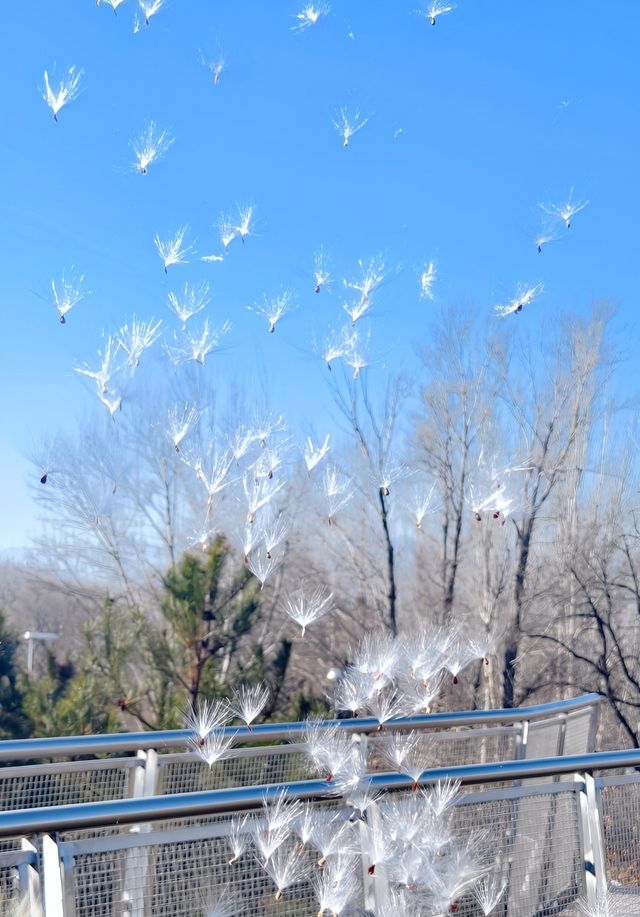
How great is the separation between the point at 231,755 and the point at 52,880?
211cm

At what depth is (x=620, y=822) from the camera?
3717mm

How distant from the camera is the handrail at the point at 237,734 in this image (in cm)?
403

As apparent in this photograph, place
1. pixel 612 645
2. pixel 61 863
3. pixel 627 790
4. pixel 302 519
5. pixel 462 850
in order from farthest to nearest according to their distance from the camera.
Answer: pixel 302 519
pixel 612 645
pixel 627 790
pixel 462 850
pixel 61 863

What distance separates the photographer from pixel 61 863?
2.40m

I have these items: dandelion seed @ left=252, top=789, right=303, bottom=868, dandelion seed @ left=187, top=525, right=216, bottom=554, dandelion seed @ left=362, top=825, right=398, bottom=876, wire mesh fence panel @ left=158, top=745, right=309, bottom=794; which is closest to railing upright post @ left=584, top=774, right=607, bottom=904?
dandelion seed @ left=362, top=825, right=398, bottom=876

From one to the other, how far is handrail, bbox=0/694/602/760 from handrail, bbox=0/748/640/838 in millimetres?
1245

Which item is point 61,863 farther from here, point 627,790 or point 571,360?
point 571,360

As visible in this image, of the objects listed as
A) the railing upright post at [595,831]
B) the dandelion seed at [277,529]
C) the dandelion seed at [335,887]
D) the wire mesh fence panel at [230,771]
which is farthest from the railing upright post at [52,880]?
the dandelion seed at [277,529]

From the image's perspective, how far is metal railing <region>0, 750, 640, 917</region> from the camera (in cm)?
244

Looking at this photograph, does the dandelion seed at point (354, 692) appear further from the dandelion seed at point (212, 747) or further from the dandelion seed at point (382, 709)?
the dandelion seed at point (212, 747)

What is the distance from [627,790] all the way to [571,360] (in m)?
21.2

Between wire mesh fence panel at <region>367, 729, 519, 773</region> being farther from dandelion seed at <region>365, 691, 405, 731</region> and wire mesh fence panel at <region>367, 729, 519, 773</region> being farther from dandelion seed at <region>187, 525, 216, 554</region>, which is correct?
dandelion seed at <region>187, 525, 216, 554</region>

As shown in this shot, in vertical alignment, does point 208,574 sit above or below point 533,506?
below

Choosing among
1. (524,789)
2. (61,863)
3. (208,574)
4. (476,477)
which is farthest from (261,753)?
(476,477)
